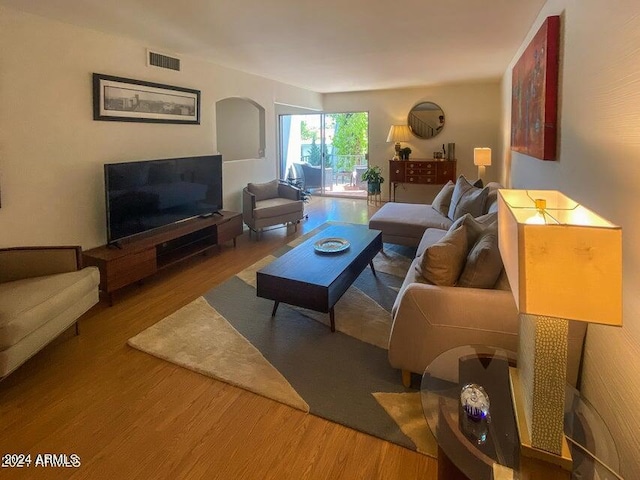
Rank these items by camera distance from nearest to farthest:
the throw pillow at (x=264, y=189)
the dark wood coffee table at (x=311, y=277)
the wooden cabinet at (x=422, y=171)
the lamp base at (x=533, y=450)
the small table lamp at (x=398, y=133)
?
the lamp base at (x=533, y=450) < the dark wood coffee table at (x=311, y=277) < the throw pillow at (x=264, y=189) < the wooden cabinet at (x=422, y=171) < the small table lamp at (x=398, y=133)

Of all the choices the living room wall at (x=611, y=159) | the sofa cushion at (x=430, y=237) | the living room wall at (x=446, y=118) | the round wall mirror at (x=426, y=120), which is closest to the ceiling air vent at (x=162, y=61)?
the sofa cushion at (x=430, y=237)

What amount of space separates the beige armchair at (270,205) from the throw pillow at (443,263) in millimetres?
3377

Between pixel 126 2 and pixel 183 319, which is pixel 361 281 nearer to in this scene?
pixel 183 319

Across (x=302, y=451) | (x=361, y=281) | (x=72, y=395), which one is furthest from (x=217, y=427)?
(x=361, y=281)

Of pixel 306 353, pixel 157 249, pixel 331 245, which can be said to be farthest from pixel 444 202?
pixel 157 249

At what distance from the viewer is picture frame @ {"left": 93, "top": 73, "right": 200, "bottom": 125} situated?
346 cm

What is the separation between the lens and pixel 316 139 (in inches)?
342

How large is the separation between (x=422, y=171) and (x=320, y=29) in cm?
421

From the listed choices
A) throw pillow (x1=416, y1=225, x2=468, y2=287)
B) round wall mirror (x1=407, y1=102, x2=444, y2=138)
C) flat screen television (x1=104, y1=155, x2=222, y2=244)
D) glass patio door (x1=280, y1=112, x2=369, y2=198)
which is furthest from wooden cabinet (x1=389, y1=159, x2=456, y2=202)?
throw pillow (x1=416, y1=225, x2=468, y2=287)

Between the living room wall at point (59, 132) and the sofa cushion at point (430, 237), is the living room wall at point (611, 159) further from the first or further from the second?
the living room wall at point (59, 132)

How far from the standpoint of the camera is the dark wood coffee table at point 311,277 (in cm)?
256

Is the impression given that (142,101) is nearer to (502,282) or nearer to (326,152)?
(502,282)

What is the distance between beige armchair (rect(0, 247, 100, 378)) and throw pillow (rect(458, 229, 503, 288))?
235cm

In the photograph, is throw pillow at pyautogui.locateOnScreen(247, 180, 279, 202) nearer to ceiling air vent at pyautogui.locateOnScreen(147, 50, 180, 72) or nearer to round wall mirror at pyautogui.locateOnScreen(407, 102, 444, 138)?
ceiling air vent at pyautogui.locateOnScreen(147, 50, 180, 72)
